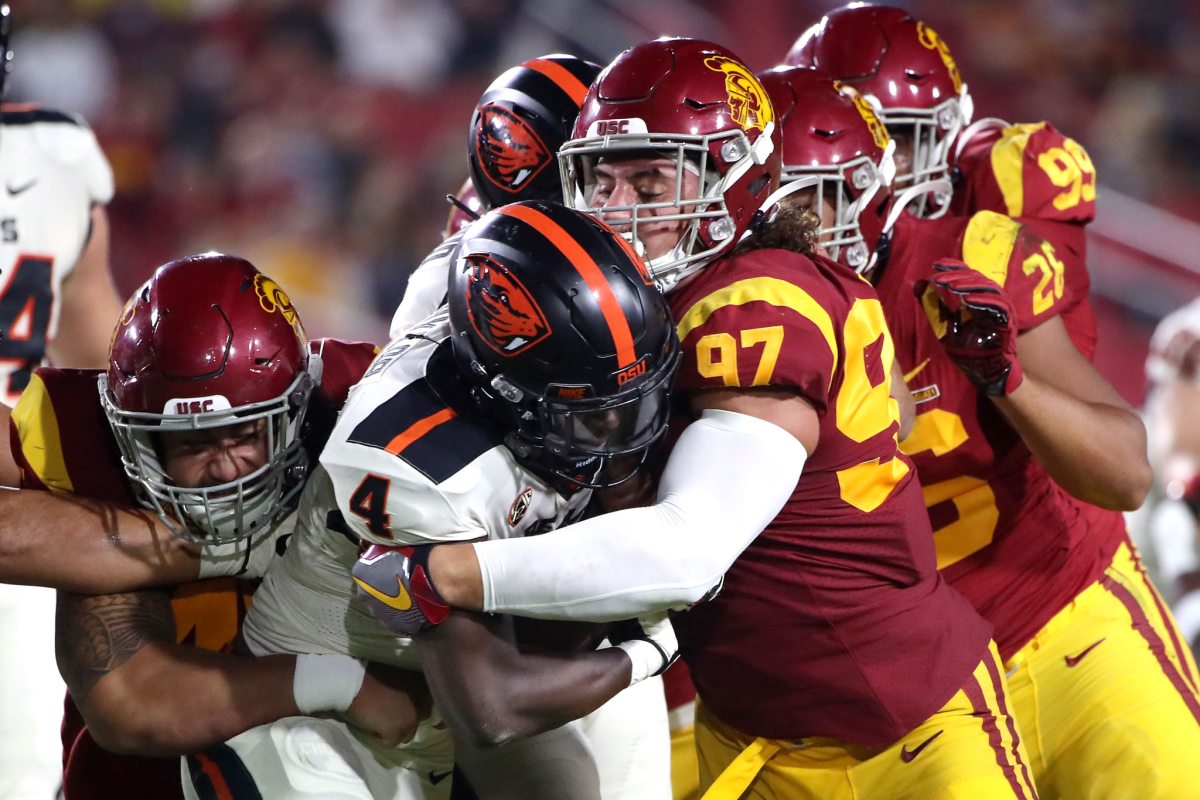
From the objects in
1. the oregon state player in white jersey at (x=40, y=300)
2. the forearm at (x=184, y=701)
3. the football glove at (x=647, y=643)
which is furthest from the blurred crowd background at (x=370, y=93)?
the football glove at (x=647, y=643)

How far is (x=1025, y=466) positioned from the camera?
8.29 ft

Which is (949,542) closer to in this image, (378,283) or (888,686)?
(888,686)

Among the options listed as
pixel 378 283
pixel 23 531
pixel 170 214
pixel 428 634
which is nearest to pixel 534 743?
pixel 428 634

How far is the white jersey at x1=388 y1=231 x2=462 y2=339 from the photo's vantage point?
2.44 meters

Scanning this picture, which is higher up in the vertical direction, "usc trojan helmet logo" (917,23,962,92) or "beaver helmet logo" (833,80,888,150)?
"usc trojan helmet logo" (917,23,962,92)

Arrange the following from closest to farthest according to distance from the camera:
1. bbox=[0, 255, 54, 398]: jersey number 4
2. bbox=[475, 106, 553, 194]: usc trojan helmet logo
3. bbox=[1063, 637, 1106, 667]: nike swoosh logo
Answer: bbox=[1063, 637, 1106, 667]: nike swoosh logo, bbox=[475, 106, 553, 194]: usc trojan helmet logo, bbox=[0, 255, 54, 398]: jersey number 4

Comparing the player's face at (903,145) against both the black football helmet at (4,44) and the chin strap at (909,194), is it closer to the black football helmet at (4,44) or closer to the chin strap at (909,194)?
the chin strap at (909,194)

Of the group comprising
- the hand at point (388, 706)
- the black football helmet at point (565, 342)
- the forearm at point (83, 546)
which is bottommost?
the hand at point (388, 706)

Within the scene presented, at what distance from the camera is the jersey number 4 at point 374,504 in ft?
5.71

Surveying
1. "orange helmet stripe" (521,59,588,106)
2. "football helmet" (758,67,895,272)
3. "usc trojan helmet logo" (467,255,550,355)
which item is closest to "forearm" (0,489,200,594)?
"usc trojan helmet logo" (467,255,550,355)

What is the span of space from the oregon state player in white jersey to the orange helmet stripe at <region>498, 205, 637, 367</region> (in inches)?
78.1

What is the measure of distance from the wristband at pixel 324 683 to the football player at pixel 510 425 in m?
0.23

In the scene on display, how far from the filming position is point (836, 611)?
76.6 inches

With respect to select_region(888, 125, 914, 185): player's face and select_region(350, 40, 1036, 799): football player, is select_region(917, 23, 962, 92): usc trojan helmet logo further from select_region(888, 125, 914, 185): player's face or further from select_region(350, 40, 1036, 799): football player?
select_region(350, 40, 1036, 799): football player
